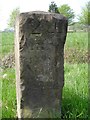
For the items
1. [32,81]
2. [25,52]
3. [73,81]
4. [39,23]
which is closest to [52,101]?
[32,81]

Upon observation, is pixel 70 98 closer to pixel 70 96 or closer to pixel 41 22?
pixel 70 96

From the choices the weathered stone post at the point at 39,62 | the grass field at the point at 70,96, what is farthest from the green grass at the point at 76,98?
the weathered stone post at the point at 39,62

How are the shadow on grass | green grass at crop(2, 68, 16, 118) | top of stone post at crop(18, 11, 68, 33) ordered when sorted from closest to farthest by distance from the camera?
top of stone post at crop(18, 11, 68, 33), the shadow on grass, green grass at crop(2, 68, 16, 118)

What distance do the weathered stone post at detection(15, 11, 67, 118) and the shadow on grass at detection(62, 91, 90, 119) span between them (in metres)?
0.32

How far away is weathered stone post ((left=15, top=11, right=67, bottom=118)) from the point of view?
12.4ft

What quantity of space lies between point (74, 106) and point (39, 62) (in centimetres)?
90

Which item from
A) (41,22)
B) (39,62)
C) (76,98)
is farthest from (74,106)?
(41,22)

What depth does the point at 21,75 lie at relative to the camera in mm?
3836

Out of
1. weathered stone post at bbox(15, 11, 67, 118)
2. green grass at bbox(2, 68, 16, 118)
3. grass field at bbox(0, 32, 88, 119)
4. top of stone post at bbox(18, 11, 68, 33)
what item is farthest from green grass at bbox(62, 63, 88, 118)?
top of stone post at bbox(18, 11, 68, 33)

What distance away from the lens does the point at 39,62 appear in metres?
3.85

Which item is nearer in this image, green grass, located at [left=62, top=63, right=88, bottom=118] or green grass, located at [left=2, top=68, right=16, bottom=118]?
green grass, located at [left=62, top=63, right=88, bottom=118]

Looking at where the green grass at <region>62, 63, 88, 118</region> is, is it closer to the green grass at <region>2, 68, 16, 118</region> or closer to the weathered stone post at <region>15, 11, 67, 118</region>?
the weathered stone post at <region>15, 11, 67, 118</region>

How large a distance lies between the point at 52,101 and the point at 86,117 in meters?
0.55

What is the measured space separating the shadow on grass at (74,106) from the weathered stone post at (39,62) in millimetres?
324
